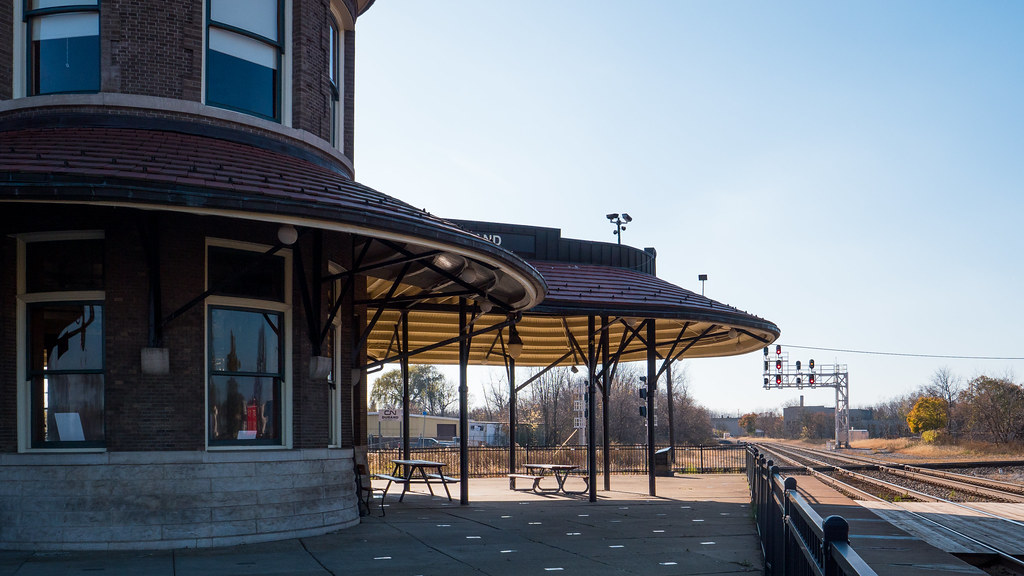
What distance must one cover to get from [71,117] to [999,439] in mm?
60888

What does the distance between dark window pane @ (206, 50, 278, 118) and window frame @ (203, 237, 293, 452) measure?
2212mm

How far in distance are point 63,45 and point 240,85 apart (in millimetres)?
2184

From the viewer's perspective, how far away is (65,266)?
11.0 m

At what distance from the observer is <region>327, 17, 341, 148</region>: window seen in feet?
49.4

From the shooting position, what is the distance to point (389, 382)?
92.7m

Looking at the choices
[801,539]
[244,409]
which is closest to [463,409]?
[244,409]

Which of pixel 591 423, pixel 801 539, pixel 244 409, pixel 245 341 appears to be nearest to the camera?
pixel 801 539

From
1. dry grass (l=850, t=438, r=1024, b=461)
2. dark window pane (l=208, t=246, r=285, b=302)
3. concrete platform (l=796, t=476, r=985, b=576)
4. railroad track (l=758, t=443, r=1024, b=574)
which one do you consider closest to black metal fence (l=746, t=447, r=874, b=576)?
concrete platform (l=796, t=476, r=985, b=576)

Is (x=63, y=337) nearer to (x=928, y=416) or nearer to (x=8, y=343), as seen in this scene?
(x=8, y=343)

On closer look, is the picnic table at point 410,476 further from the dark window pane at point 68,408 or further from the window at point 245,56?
the window at point 245,56

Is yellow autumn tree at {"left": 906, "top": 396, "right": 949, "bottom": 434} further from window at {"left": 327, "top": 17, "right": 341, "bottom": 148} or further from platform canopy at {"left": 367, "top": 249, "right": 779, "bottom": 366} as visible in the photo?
window at {"left": 327, "top": 17, "right": 341, "bottom": 148}

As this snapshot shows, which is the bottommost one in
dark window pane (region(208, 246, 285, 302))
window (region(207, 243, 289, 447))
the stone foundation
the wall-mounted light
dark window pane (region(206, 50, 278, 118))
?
the stone foundation

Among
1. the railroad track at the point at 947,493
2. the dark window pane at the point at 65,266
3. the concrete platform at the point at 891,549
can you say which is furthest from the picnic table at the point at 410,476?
the railroad track at the point at 947,493

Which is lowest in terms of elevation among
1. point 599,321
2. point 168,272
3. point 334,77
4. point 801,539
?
point 801,539
